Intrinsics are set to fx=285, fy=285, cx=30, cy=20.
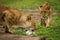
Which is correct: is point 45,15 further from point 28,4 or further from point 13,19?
point 28,4

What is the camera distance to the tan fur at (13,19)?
24.9ft

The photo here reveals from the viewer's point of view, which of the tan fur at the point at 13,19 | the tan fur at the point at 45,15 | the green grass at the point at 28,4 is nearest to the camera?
the tan fur at the point at 13,19

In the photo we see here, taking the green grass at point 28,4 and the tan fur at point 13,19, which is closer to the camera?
the tan fur at point 13,19

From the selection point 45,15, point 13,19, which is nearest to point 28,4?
point 45,15

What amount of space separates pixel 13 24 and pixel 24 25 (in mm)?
327

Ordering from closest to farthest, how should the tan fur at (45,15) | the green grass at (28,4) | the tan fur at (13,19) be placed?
the tan fur at (13,19)
the tan fur at (45,15)
the green grass at (28,4)

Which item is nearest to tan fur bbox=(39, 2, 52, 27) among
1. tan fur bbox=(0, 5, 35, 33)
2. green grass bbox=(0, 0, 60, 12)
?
tan fur bbox=(0, 5, 35, 33)

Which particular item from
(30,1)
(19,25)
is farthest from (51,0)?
(19,25)

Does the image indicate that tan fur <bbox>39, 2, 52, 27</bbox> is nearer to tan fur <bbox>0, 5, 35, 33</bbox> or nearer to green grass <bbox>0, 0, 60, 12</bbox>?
tan fur <bbox>0, 5, 35, 33</bbox>

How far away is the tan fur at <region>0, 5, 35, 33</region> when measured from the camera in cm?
759

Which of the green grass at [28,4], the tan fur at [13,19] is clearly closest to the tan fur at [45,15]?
the tan fur at [13,19]

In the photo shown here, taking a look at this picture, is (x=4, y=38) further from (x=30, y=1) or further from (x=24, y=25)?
(x=30, y=1)

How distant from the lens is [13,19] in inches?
303

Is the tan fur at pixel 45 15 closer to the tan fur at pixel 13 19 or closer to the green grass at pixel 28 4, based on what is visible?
the tan fur at pixel 13 19
